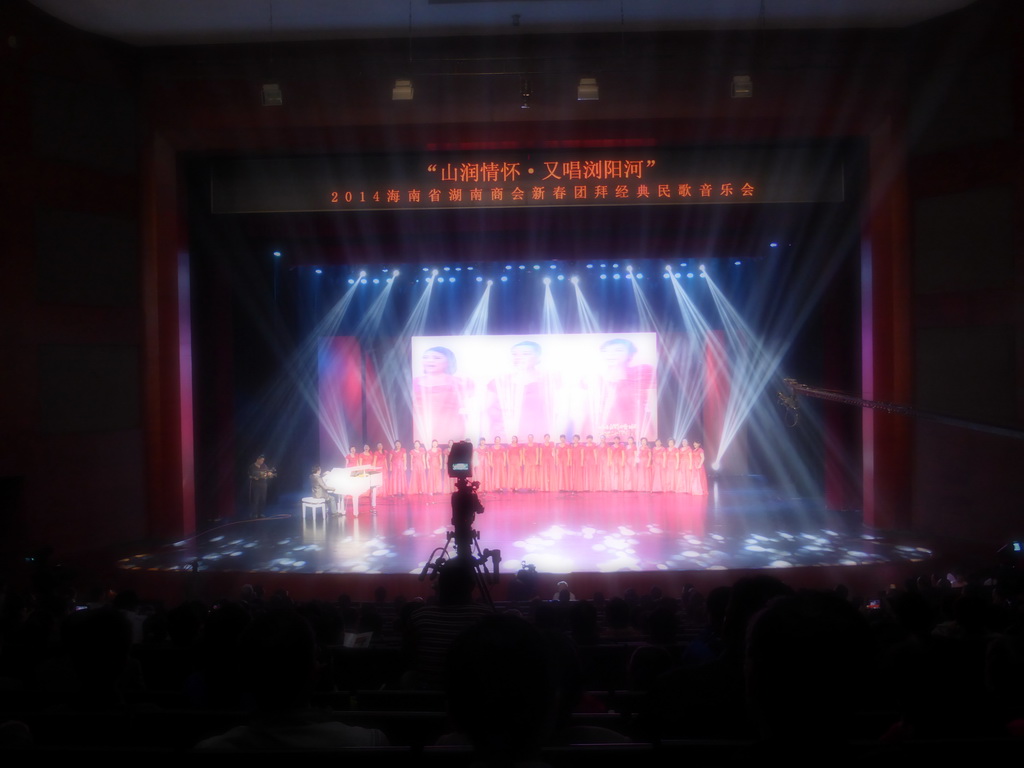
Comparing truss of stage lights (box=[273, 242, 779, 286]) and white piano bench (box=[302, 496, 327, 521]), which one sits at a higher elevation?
truss of stage lights (box=[273, 242, 779, 286])

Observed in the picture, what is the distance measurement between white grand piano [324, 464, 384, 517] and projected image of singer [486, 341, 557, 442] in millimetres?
2951

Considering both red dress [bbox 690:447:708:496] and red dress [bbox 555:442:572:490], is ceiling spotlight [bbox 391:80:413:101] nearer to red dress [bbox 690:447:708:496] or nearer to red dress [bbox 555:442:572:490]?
red dress [bbox 555:442:572:490]

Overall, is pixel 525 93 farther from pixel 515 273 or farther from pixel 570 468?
pixel 570 468

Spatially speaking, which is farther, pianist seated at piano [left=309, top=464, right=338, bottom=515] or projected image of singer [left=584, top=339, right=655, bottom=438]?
projected image of singer [left=584, top=339, right=655, bottom=438]

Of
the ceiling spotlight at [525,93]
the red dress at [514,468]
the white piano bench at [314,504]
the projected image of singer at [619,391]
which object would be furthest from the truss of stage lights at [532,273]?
the ceiling spotlight at [525,93]

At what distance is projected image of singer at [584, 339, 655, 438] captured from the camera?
12.9 metres

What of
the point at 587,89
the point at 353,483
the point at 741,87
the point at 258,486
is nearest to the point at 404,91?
the point at 587,89

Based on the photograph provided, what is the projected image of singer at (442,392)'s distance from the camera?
1291cm

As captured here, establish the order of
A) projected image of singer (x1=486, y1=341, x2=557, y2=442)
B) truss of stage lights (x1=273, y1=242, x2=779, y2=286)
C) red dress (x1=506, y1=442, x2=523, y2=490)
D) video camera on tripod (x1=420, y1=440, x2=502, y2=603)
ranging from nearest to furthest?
video camera on tripod (x1=420, y1=440, x2=502, y2=603) → red dress (x1=506, y1=442, x2=523, y2=490) → truss of stage lights (x1=273, y1=242, x2=779, y2=286) → projected image of singer (x1=486, y1=341, x2=557, y2=442)

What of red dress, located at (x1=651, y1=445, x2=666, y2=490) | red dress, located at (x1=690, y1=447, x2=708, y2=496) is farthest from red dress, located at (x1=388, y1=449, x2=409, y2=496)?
red dress, located at (x1=690, y1=447, x2=708, y2=496)

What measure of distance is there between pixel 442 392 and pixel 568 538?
5352 mm

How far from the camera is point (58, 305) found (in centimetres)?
758

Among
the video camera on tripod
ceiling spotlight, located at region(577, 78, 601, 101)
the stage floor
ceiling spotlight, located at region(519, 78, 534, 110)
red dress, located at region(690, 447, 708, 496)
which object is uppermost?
ceiling spotlight, located at region(519, 78, 534, 110)

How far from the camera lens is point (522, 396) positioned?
507 inches
